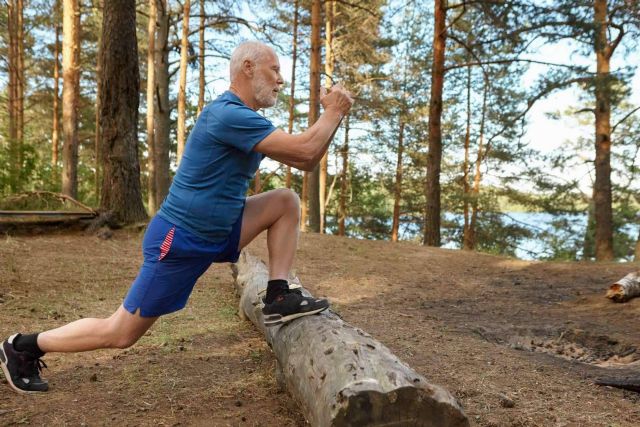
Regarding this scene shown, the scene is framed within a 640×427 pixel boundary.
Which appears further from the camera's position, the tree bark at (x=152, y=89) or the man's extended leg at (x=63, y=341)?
the tree bark at (x=152, y=89)

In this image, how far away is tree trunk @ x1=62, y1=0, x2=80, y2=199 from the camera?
431 inches

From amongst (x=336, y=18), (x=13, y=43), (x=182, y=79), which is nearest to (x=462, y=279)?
(x=182, y=79)

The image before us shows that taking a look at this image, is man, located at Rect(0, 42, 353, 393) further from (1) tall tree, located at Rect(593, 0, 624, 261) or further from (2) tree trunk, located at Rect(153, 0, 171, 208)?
(1) tall tree, located at Rect(593, 0, 624, 261)

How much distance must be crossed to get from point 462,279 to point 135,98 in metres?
6.16

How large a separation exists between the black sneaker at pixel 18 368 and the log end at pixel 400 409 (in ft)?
6.35

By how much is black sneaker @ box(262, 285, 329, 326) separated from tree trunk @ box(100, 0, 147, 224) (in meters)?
5.96

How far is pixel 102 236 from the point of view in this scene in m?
7.59

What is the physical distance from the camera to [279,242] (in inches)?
115

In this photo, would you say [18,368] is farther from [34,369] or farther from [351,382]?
[351,382]

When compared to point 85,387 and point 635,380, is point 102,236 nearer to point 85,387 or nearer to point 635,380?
point 85,387

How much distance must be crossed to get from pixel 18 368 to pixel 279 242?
→ 5.51ft

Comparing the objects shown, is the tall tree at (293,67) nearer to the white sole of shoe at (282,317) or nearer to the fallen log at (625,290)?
the fallen log at (625,290)

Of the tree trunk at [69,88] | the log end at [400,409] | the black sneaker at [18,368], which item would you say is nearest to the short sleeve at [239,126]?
the log end at [400,409]

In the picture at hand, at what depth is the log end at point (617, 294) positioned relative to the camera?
18.5ft
